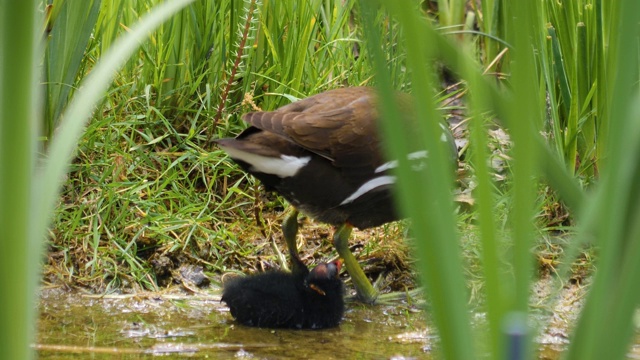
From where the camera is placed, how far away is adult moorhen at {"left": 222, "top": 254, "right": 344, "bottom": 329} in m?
3.36

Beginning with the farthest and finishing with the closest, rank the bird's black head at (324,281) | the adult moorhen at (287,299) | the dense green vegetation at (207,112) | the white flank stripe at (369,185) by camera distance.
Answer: the dense green vegetation at (207,112), the white flank stripe at (369,185), the bird's black head at (324,281), the adult moorhen at (287,299)

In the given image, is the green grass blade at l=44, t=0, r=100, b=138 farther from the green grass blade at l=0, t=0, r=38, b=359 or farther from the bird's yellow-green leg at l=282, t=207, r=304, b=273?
the green grass blade at l=0, t=0, r=38, b=359

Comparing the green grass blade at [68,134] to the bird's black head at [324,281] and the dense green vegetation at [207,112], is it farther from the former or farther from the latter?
the bird's black head at [324,281]

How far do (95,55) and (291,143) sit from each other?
1.36 m

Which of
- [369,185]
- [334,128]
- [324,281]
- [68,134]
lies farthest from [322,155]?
[68,134]

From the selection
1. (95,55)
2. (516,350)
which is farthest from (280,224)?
(516,350)

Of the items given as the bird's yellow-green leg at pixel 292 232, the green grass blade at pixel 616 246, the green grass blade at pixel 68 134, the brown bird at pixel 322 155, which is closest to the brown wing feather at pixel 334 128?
the brown bird at pixel 322 155

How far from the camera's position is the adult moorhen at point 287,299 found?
132 inches

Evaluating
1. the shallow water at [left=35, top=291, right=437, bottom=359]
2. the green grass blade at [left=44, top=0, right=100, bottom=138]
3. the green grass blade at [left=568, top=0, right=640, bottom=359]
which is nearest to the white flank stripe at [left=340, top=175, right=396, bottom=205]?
the shallow water at [left=35, top=291, right=437, bottom=359]

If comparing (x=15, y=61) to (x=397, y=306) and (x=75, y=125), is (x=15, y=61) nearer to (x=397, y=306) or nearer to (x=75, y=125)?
(x=75, y=125)

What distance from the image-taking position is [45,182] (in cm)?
85

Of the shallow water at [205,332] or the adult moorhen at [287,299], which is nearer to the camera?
the shallow water at [205,332]

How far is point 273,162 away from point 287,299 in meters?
0.53

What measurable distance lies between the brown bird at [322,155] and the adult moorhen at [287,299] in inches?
11.4
